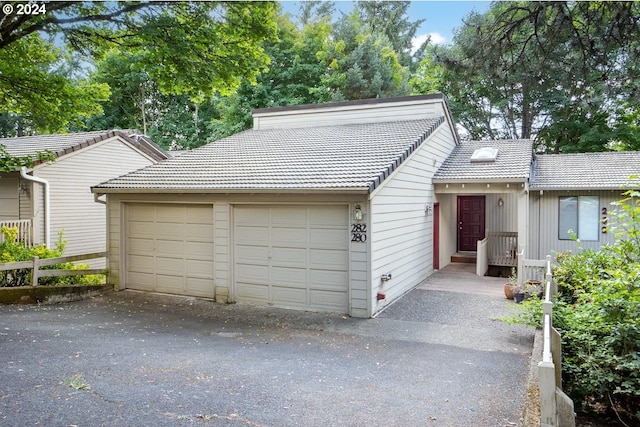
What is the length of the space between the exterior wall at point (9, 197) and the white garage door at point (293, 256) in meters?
8.05

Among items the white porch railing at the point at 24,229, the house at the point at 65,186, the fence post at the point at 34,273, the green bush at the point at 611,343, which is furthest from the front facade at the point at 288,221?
the house at the point at 65,186

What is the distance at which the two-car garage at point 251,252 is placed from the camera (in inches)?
325

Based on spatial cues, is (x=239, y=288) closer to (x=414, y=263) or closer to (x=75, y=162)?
(x=414, y=263)

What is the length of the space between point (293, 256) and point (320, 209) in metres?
1.07

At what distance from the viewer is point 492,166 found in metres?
12.0

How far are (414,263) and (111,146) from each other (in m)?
11.0

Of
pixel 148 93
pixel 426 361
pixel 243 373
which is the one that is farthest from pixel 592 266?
pixel 148 93

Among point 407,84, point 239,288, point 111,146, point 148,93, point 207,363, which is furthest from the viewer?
point 148,93

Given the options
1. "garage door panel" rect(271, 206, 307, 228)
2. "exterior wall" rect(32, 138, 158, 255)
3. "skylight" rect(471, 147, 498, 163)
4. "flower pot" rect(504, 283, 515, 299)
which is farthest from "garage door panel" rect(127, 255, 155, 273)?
"skylight" rect(471, 147, 498, 163)

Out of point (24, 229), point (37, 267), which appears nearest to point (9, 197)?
point (24, 229)

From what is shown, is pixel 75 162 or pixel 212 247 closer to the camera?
pixel 212 247

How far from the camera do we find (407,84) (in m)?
26.0

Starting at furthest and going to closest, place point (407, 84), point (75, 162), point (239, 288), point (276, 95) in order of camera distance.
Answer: point (407, 84) → point (276, 95) → point (75, 162) → point (239, 288)

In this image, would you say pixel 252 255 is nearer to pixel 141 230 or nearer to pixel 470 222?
pixel 141 230
